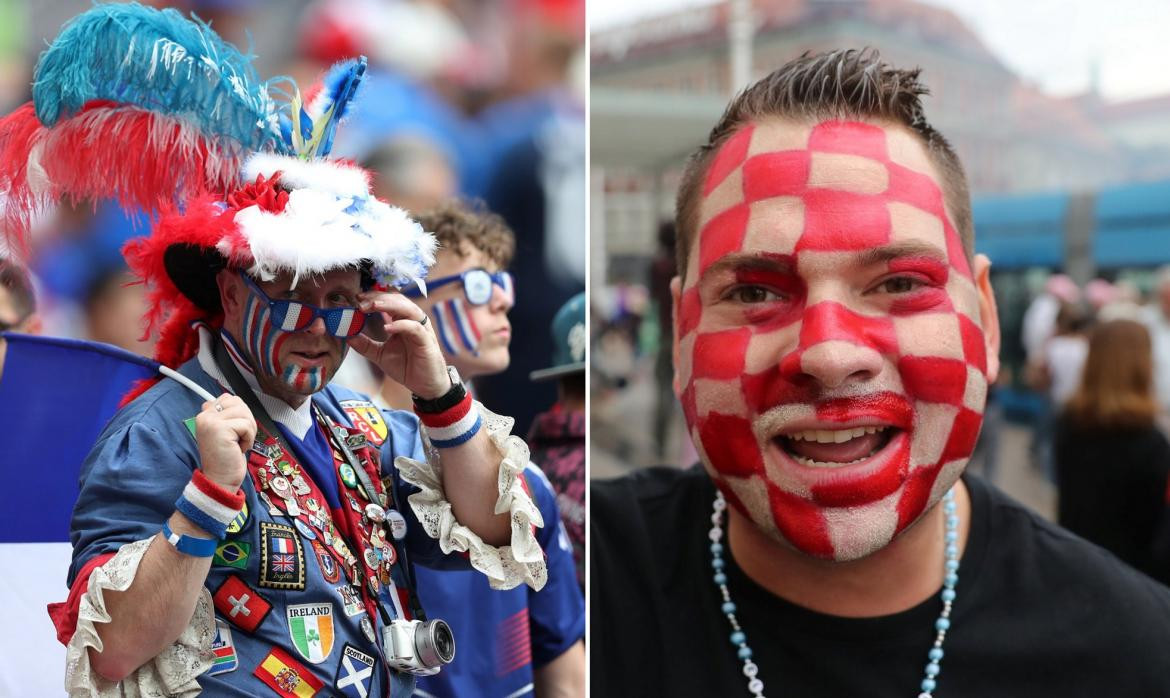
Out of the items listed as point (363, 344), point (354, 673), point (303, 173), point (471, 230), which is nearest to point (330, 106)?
point (303, 173)

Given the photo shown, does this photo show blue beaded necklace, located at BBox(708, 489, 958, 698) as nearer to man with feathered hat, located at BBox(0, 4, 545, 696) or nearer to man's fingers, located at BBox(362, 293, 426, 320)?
man with feathered hat, located at BBox(0, 4, 545, 696)

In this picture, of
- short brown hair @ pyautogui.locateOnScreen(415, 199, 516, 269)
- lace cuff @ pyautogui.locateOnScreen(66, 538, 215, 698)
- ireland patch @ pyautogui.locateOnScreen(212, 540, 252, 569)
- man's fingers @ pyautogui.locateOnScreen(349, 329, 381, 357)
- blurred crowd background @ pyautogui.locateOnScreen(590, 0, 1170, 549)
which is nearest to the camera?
lace cuff @ pyautogui.locateOnScreen(66, 538, 215, 698)

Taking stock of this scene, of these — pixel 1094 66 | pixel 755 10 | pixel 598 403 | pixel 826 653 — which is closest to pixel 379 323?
pixel 826 653

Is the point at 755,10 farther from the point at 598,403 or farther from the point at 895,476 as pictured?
the point at 895,476

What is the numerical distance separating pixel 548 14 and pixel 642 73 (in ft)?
37.2

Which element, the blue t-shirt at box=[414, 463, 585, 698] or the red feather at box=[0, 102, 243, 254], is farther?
the blue t-shirt at box=[414, 463, 585, 698]

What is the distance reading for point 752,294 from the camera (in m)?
1.85

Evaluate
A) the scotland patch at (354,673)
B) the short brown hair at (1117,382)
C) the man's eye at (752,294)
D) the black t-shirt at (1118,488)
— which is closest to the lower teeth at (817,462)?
the man's eye at (752,294)

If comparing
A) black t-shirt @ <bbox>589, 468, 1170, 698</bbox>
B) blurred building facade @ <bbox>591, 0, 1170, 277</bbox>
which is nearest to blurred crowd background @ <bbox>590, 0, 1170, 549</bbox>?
blurred building facade @ <bbox>591, 0, 1170, 277</bbox>

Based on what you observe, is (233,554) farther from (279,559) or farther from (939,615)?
(939,615)

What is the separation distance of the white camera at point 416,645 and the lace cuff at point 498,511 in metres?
0.12

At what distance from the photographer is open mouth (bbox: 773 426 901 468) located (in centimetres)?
177

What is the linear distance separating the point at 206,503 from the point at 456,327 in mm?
785

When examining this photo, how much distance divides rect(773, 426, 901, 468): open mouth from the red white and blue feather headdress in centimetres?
72
